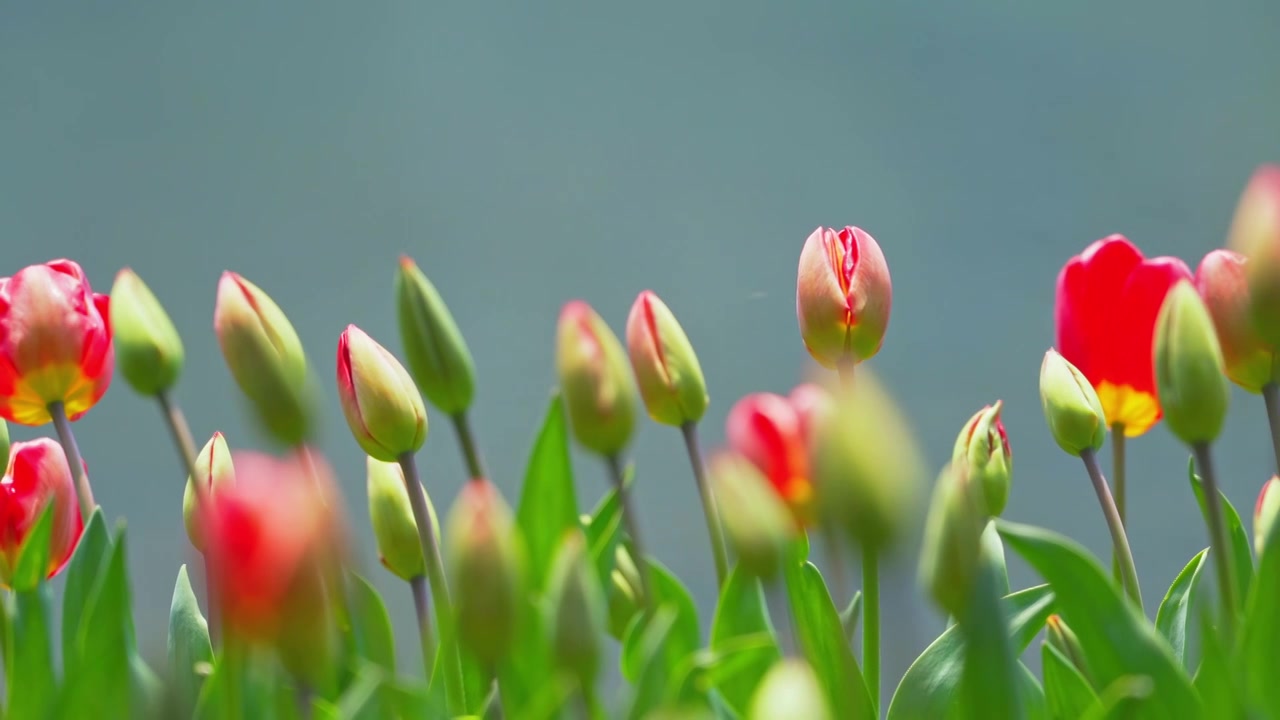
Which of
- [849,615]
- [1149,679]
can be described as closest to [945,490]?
[1149,679]

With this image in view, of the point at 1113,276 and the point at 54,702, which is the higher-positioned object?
the point at 1113,276

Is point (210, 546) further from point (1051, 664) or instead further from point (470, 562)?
point (1051, 664)

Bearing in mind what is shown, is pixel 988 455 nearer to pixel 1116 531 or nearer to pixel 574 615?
pixel 1116 531

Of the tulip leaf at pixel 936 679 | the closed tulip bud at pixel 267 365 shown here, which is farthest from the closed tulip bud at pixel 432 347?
the tulip leaf at pixel 936 679

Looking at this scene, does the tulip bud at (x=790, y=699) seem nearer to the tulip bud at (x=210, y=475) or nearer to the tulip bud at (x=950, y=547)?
the tulip bud at (x=950, y=547)

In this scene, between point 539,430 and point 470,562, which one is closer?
point 470,562

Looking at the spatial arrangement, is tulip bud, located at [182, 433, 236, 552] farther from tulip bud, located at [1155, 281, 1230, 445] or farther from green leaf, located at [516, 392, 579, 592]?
tulip bud, located at [1155, 281, 1230, 445]

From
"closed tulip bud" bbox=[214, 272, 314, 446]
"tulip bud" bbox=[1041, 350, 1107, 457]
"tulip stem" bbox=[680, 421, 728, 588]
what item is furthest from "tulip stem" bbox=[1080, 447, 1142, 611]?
"closed tulip bud" bbox=[214, 272, 314, 446]
